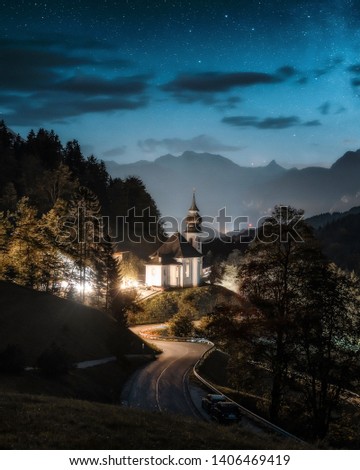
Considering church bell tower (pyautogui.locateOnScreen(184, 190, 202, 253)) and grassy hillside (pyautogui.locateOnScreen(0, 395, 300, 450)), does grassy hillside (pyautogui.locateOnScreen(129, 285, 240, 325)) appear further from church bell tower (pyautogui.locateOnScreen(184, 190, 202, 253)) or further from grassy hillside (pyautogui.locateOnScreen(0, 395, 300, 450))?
grassy hillside (pyautogui.locateOnScreen(0, 395, 300, 450))

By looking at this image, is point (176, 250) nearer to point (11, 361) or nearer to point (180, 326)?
point (180, 326)

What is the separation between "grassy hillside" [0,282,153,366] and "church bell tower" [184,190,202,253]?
56.6m

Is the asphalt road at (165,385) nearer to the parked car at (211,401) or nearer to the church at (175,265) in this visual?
the parked car at (211,401)

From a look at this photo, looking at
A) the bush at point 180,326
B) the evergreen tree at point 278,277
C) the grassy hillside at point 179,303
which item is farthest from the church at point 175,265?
the evergreen tree at point 278,277

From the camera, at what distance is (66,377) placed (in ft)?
116

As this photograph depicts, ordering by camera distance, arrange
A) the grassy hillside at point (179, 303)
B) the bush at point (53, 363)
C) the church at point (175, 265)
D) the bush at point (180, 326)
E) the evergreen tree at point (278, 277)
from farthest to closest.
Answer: the church at point (175, 265)
the grassy hillside at point (179, 303)
the bush at point (180, 326)
the bush at point (53, 363)
the evergreen tree at point (278, 277)

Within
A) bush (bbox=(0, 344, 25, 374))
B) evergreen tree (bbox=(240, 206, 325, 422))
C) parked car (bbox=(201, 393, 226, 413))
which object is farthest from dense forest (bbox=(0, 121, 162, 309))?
evergreen tree (bbox=(240, 206, 325, 422))

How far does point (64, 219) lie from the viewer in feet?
194

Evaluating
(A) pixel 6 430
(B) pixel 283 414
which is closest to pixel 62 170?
(B) pixel 283 414

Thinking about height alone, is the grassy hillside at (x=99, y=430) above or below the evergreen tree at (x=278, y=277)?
below

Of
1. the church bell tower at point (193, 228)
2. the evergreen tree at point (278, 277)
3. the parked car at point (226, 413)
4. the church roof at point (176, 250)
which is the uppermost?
the church bell tower at point (193, 228)

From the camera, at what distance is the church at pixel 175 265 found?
9738cm

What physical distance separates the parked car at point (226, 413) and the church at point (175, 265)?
68.2 m
